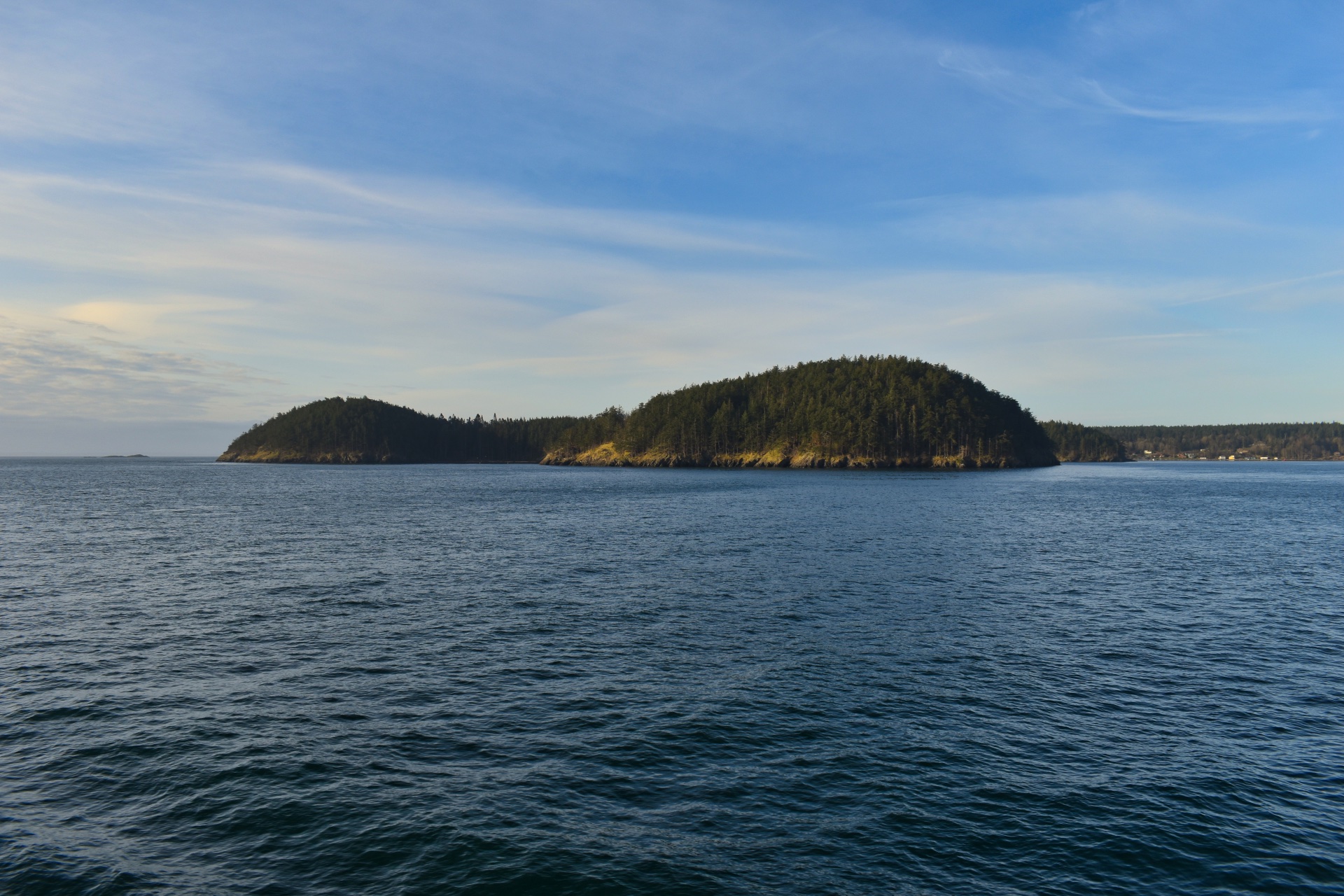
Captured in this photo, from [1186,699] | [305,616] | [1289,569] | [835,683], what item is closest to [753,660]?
[835,683]

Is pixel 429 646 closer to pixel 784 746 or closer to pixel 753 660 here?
pixel 753 660

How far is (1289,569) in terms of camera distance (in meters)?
47.5

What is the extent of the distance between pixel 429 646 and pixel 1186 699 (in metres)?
27.2

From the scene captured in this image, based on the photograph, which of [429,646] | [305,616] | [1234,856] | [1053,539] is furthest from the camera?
[1053,539]

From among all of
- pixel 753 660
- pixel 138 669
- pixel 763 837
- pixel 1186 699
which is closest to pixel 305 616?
pixel 138 669

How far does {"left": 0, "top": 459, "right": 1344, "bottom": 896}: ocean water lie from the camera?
47.1 feet

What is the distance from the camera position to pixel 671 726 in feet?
67.8

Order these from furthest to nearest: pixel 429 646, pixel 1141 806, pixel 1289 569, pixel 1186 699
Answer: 1. pixel 1289 569
2. pixel 429 646
3. pixel 1186 699
4. pixel 1141 806

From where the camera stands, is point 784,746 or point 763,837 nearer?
point 763,837

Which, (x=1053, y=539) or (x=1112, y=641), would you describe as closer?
(x=1112, y=641)

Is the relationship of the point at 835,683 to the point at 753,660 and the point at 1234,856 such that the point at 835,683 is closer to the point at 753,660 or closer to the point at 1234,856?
the point at 753,660

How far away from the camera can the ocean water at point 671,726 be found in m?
14.3

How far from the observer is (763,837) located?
1502cm

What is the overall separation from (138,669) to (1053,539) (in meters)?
63.3
